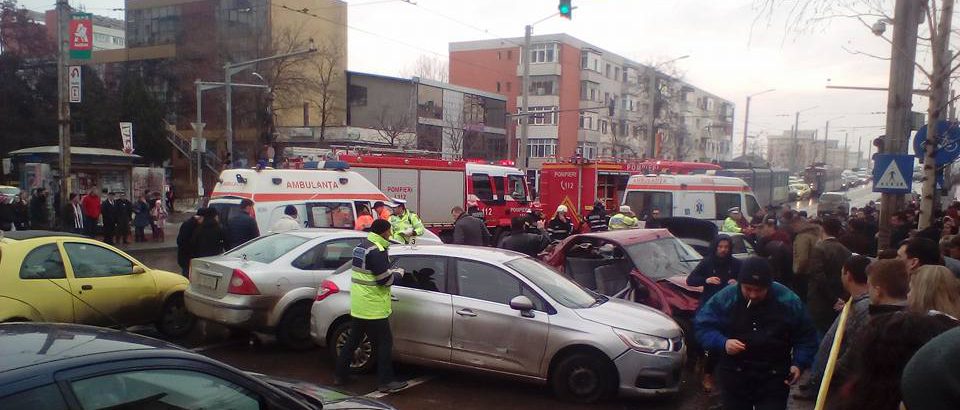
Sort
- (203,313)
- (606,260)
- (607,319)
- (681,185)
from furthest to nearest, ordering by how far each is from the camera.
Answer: (681,185)
(606,260)
(203,313)
(607,319)

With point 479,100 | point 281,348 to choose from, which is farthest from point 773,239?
point 479,100

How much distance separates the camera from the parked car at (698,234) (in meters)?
10.9

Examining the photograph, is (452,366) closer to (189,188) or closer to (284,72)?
(284,72)

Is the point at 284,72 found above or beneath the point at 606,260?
above

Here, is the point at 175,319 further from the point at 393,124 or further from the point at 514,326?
the point at 393,124

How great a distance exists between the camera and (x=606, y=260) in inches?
353

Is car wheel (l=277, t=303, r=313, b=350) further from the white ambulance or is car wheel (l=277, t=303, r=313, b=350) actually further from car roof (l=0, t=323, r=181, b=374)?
the white ambulance

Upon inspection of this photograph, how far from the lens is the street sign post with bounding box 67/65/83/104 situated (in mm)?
17750

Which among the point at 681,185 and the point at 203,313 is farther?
the point at 681,185

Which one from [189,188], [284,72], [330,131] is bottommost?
[189,188]

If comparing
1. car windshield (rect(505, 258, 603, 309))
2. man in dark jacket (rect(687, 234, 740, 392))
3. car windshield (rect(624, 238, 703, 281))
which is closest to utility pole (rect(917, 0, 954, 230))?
car windshield (rect(624, 238, 703, 281))

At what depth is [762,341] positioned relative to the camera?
4.02 metres

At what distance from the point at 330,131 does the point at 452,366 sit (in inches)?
1527

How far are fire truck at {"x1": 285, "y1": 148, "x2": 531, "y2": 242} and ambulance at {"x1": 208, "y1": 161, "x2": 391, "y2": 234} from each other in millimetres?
4576
